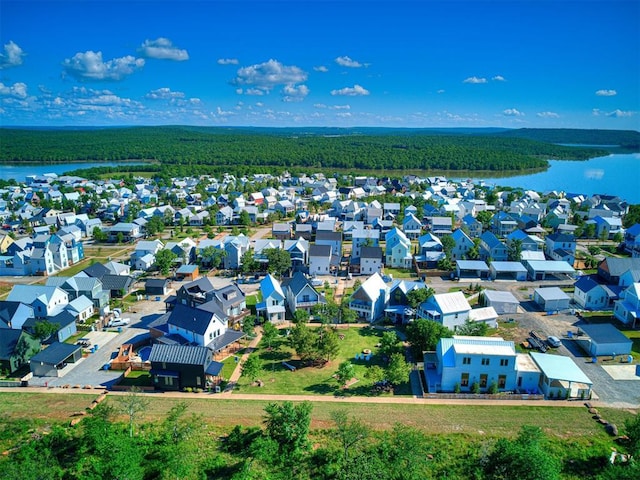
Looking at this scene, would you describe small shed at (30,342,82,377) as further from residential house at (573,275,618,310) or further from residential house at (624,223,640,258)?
residential house at (624,223,640,258)

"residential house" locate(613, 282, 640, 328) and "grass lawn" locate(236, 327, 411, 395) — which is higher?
"residential house" locate(613, 282, 640, 328)

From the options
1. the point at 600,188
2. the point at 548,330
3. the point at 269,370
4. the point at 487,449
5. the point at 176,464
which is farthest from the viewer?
the point at 600,188

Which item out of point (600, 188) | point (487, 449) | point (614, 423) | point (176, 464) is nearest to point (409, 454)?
point (487, 449)

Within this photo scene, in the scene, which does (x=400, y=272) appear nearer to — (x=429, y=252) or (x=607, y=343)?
(x=429, y=252)

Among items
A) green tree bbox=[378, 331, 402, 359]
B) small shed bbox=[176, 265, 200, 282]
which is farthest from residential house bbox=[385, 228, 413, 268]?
small shed bbox=[176, 265, 200, 282]

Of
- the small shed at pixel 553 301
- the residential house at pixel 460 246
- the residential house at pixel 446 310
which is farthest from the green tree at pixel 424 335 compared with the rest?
the residential house at pixel 460 246

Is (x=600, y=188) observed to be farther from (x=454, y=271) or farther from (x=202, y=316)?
(x=202, y=316)

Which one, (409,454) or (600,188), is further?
(600,188)
